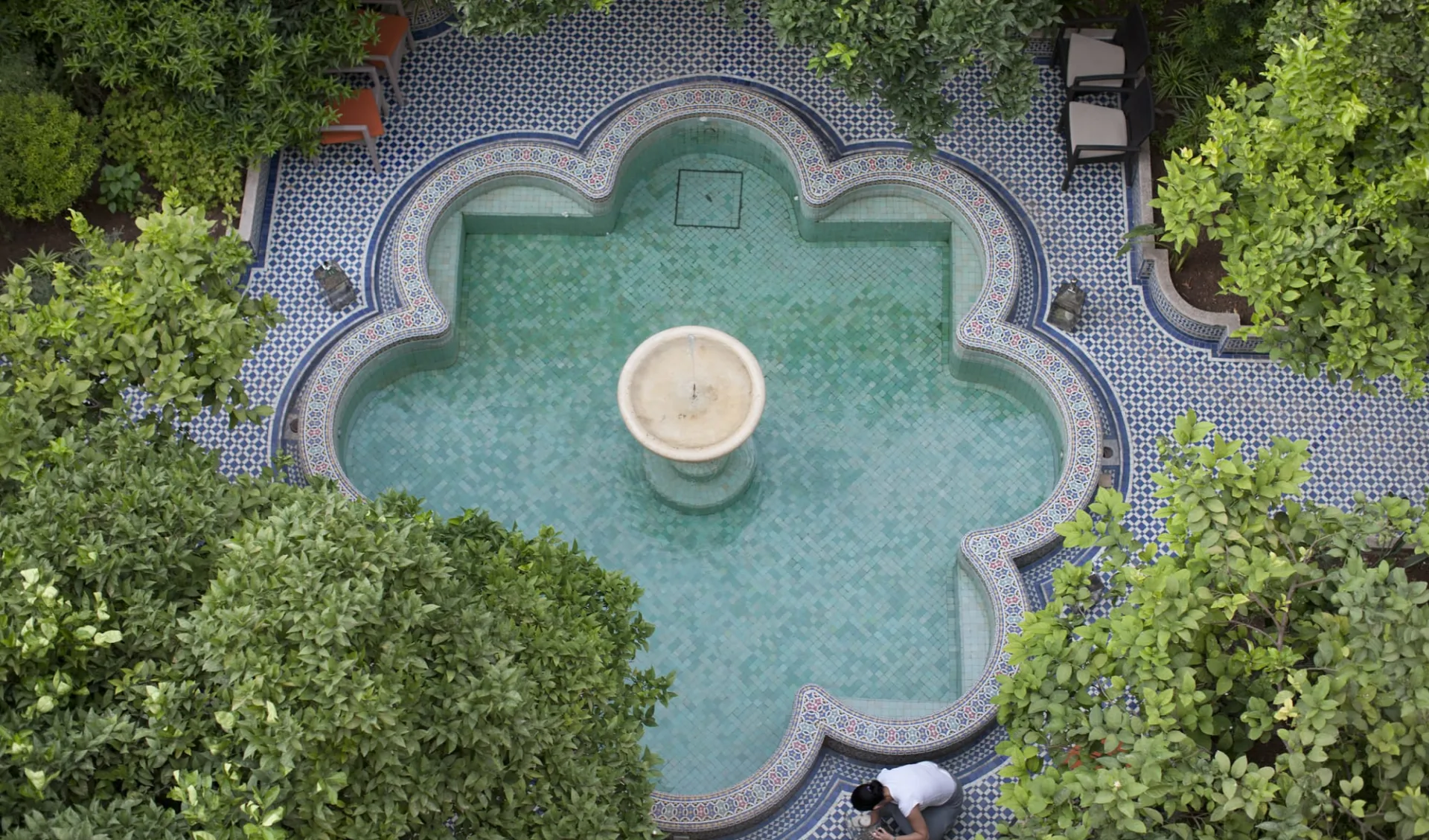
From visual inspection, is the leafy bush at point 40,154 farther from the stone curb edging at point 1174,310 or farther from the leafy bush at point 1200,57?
the leafy bush at point 1200,57

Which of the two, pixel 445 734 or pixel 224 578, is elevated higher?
pixel 224 578

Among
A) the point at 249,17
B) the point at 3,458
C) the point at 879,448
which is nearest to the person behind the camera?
the point at 3,458

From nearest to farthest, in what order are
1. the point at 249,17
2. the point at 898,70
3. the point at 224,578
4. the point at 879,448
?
the point at 224,578 < the point at 898,70 < the point at 249,17 < the point at 879,448

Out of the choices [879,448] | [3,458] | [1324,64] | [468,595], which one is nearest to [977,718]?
[879,448]

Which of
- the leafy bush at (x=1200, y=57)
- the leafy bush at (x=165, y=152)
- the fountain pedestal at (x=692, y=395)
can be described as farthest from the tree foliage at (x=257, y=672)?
the leafy bush at (x=1200, y=57)

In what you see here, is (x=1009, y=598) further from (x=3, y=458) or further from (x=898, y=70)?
(x=3, y=458)

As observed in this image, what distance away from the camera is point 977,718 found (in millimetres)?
10672

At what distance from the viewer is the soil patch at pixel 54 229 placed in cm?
1212

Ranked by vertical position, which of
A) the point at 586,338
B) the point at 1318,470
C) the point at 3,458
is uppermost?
the point at 586,338

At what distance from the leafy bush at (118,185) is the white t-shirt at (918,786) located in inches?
314

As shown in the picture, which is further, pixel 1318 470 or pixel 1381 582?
pixel 1318 470

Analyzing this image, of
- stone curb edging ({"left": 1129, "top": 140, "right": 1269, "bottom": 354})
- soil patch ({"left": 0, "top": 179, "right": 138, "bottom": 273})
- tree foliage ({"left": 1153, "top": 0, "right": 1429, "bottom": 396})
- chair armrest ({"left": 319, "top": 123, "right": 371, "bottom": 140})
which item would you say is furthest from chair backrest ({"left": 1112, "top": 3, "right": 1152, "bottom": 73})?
soil patch ({"left": 0, "top": 179, "right": 138, "bottom": 273})

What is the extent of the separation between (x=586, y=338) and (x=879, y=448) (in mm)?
2739

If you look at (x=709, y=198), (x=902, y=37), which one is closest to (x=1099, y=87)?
(x=902, y=37)
